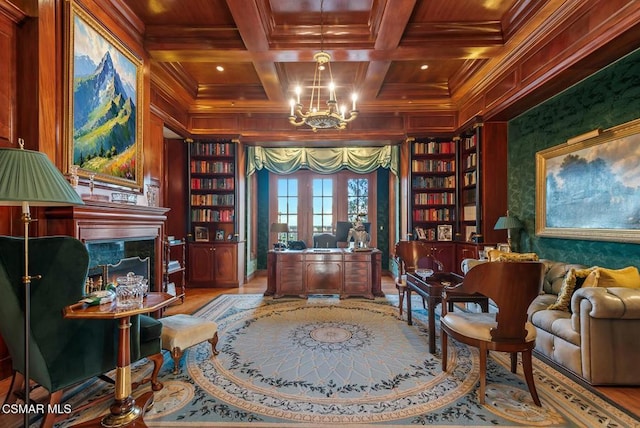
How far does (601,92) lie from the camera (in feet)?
10.4

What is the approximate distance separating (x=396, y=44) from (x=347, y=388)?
144 inches

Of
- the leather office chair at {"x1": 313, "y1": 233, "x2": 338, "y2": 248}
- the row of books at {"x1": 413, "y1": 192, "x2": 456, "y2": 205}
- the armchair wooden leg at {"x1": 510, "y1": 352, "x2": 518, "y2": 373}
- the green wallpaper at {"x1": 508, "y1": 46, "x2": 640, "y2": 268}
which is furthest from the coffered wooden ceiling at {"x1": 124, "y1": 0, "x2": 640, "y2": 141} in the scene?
the armchair wooden leg at {"x1": 510, "y1": 352, "x2": 518, "y2": 373}

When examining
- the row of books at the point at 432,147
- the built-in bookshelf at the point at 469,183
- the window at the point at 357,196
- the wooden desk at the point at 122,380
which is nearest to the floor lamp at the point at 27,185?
the wooden desk at the point at 122,380

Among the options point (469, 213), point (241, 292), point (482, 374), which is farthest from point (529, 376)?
point (241, 292)

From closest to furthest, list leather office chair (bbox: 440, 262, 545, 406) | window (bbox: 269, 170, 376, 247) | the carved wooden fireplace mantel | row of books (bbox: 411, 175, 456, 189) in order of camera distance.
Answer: leather office chair (bbox: 440, 262, 545, 406) → the carved wooden fireplace mantel → row of books (bbox: 411, 175, 456, 189) → window (bbox: 269, 170, 376, 247)

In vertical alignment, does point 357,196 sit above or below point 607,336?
above

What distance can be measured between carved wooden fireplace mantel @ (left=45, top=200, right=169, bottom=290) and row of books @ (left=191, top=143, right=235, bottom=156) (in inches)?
99.9

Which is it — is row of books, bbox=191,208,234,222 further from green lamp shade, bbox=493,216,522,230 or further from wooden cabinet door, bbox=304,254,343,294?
green lamp shade, bbox=493,216,522,230

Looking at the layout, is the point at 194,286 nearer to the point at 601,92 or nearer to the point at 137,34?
the point at 137,34

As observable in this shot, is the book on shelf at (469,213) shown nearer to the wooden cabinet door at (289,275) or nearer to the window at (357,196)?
the window at (357,196)

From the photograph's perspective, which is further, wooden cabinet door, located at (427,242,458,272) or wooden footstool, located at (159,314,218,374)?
wooden cabinet door, located at (427,242,458,272)

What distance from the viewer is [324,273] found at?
4.94 metres

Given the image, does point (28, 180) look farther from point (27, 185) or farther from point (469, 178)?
point (469, 178)

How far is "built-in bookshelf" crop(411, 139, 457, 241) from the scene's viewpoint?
5.81m
